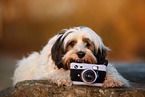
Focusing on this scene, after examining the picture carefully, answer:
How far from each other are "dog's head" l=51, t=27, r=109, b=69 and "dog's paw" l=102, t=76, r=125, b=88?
1.04ft

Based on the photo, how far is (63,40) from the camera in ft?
11.3

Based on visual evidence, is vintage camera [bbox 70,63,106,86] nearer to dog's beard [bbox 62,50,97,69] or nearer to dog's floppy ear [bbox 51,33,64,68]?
dog's beard [bbox 62,50,97,69]

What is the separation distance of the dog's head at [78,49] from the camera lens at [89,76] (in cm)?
25

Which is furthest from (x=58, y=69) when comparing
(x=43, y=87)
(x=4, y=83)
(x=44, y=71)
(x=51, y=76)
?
(x=4, y=83)

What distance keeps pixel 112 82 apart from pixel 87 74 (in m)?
0.43

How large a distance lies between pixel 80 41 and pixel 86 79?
62cm

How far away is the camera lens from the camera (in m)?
2.93

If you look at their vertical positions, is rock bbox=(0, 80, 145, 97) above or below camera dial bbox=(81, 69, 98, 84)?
below

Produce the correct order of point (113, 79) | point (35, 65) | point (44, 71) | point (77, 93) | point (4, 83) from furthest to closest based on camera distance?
point (4, 83), point (35, 65), point (44, 71), point (113, 79), point (77, 93)

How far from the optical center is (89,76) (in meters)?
2.95

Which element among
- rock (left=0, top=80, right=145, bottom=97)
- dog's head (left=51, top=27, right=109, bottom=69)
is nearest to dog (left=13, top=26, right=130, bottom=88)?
dog's head (left=51, top=27, right=109, bottom=69)

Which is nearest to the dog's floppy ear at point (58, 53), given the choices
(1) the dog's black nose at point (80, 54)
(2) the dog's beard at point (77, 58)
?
(2) the dog's beard at point (77, 58)

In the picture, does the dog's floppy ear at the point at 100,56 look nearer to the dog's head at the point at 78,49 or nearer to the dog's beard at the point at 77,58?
the dog's head at the point at 78,49

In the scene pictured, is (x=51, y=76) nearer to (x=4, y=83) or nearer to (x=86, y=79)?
(x=86, y=79)
